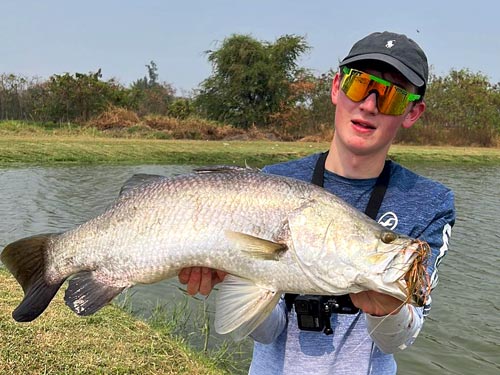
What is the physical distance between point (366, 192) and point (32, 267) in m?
1.54

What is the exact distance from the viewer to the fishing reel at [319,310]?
2.28 m

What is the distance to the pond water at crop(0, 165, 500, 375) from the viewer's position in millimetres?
6262

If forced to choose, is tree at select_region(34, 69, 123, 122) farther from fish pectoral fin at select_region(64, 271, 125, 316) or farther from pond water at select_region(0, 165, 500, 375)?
fish pectoral fin at select_region(64, 271, 125, 316)

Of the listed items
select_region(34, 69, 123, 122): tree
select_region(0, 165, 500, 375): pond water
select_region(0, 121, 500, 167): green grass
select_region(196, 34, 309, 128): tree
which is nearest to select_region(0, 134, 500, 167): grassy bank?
select_region(0, 121, 500, 167): green grass

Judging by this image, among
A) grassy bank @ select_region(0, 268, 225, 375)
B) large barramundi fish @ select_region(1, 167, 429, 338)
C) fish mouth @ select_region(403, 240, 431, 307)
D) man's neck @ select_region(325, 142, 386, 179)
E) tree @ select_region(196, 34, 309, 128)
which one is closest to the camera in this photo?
fish mouth @ select_region(403, 240, 431, 307)

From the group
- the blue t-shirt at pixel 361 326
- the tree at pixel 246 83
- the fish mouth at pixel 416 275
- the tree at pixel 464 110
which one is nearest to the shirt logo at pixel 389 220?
the blue t-shirt at pixel 361 326

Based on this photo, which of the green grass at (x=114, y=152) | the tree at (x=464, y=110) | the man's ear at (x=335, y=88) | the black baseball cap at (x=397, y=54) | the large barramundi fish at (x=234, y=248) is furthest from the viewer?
the tree at (x=464, y=110)

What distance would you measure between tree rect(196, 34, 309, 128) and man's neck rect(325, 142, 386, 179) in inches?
1552

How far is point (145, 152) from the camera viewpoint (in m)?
23.9

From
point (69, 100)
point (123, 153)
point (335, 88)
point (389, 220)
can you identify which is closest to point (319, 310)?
point (389, 220)

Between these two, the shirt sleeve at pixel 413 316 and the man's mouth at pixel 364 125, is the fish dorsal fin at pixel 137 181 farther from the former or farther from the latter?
the shirt sleeve at pixel 413 316

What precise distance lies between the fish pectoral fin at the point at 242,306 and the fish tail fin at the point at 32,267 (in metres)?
0.80

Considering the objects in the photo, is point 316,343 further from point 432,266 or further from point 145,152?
point 145,152

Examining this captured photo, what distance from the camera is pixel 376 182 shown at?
2559 millimetres
